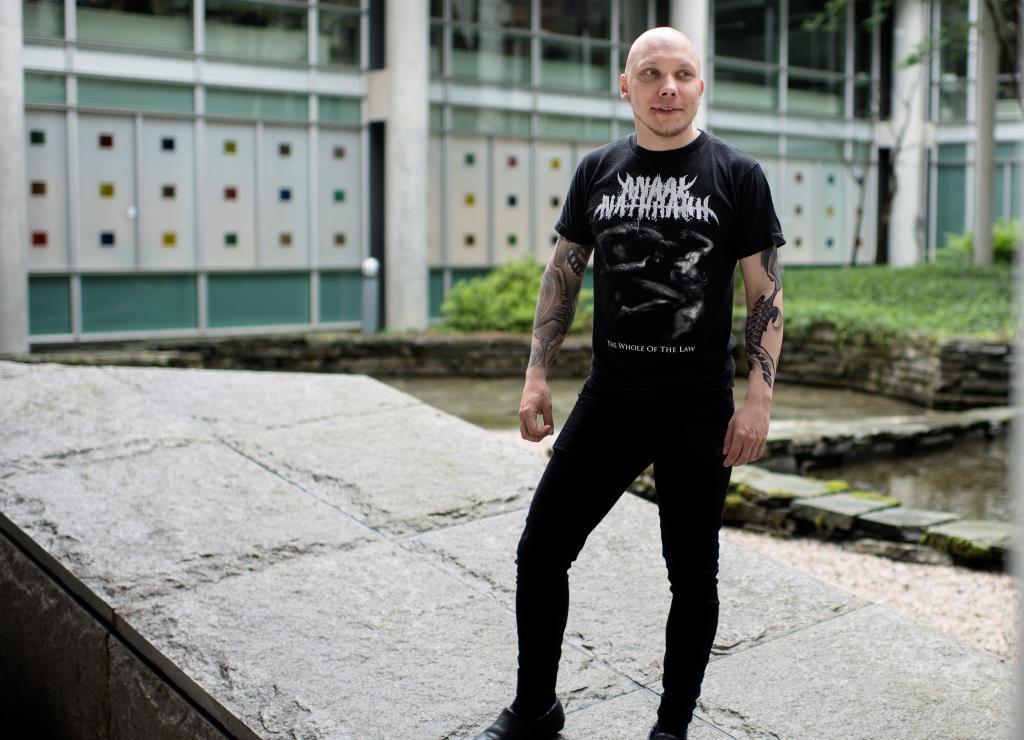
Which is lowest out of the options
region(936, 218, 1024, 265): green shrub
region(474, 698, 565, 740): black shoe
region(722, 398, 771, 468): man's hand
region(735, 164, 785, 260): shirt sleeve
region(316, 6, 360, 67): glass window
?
region(474, 698, 565, 740): black shoe

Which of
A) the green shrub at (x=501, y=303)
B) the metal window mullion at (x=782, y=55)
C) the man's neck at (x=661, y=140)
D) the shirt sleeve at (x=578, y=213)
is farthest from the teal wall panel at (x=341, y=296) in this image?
the man's neck at (x=661, y=140)

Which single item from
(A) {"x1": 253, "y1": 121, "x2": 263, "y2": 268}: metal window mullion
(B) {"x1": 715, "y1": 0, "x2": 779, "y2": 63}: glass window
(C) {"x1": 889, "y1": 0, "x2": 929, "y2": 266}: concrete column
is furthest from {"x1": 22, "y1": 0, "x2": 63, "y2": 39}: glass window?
(C) {"x1": 889, "y1": 0, "x2": 929, "y2": 266}: concrete column

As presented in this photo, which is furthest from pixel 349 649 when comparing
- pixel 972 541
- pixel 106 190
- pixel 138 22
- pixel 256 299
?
pixel 138 22

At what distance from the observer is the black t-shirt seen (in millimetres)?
2727

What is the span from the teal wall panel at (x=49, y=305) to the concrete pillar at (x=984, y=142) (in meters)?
16.2

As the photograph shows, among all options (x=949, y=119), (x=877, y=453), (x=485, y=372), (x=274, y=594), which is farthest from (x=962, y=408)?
(x=949, y=119)

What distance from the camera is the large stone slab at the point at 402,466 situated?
484 centimetres

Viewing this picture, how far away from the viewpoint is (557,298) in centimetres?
308

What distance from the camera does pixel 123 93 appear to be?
1570cm

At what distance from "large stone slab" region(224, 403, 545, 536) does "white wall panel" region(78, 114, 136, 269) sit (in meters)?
10.7

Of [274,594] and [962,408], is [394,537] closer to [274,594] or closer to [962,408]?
[274,594]

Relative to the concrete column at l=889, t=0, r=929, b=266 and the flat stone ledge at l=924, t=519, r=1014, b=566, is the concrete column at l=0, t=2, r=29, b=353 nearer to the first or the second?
the flat stone ledge at l=924, t=519, r=1014, b=566

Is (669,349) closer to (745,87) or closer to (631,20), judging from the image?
(631,20)

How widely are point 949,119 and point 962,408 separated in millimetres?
16370
